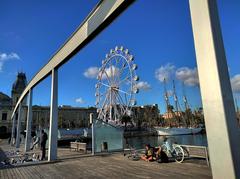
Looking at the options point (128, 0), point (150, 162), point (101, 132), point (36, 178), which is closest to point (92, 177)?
point (36, 178)

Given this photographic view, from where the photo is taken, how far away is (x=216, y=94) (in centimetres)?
278

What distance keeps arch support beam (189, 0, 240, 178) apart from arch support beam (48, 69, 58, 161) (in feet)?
30.1

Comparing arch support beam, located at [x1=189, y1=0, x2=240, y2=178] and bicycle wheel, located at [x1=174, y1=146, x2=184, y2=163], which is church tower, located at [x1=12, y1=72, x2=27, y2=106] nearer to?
bicycle wheel, located at [x1=174, y1=146, x2=184, y2=163]

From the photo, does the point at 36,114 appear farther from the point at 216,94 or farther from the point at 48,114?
the point at 216,94

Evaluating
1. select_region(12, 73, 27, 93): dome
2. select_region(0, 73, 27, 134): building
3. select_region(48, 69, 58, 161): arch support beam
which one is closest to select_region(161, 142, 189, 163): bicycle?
select_region(48, 69, 58, 161): arch support beam

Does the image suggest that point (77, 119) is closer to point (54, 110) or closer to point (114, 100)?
point (114, 100)

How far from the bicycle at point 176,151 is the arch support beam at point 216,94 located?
5971mm

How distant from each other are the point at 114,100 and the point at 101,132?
25294 mm

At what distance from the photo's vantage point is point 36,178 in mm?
6527

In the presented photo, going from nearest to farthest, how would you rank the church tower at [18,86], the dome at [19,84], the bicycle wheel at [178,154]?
the bicycle wheel at [178,154] < the church tower at [18,86] < the dome at [19,84]

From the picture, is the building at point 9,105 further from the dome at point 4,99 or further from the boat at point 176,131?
the boat at point 176,131

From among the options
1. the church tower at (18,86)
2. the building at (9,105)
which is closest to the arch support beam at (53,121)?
the building at (9,105)

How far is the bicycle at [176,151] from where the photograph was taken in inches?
337

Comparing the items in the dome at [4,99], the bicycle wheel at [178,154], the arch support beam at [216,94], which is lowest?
the bicycle wheel at [178,154]
